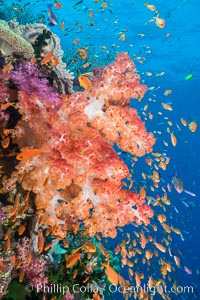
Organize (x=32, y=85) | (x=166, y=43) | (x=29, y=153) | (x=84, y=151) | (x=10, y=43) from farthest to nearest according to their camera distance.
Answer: (x=166, y=43), (x=10, y=43), (x=32, y=85), (x=84, y=151), (x=29, y=153)

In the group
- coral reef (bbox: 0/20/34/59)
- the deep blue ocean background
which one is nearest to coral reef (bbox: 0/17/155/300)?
coral reef (bbox: 0/20/34/59)

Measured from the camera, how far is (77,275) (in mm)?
5633

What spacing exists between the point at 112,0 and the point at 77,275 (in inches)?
1224

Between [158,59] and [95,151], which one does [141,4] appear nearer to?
[158,59]

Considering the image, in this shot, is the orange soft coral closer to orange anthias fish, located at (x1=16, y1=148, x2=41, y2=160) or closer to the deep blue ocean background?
orange anthias fish, located at (x1=16, y1=148, x2=41, y2=160)

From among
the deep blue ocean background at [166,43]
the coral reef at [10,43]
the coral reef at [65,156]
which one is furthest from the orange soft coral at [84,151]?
the deep blue ocean background at [166,43]

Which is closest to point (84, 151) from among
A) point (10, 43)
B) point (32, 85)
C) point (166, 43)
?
point (32, 85)

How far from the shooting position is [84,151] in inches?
145

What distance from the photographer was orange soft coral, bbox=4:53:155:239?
12.0ft

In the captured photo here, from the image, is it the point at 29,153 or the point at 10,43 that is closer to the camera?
the point at 29,153

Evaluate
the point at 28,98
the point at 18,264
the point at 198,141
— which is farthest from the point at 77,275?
the point at 198,141

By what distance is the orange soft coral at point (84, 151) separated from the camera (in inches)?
144

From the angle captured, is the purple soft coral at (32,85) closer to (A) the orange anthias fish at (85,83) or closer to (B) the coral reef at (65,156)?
(B) the coral reef at (65,156)

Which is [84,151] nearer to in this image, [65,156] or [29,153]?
[65,156]
